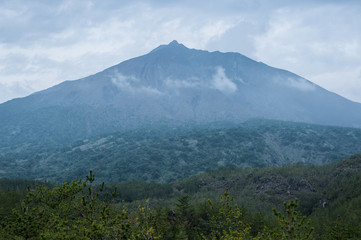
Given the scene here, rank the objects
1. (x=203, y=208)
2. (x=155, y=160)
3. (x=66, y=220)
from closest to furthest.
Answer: (x=66, y=220) < (x=203, y=208) < (x=155, y=160)

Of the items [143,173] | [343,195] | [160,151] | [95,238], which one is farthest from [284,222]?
[160,151]

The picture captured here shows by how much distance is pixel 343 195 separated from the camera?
67375mm

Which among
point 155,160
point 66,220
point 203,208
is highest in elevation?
point 66,220

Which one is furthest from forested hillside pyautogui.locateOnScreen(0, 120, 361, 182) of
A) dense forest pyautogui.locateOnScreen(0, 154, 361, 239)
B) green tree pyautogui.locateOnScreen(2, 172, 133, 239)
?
green tree pyautogui.locateOnScreen(2, 172, 133, 239)

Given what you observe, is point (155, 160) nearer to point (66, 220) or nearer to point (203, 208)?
point (203, 208)

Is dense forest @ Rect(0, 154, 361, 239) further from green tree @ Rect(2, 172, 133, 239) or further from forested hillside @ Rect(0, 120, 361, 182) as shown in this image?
forested hillside @ Rect(0, 120, 361, 182)

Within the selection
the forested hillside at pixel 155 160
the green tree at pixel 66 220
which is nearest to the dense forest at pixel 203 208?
the green tree at pixel 66 220

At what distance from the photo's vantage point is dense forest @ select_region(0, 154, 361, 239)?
1355cm

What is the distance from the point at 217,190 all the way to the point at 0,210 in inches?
2293

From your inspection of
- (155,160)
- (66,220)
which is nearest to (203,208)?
(66,220)

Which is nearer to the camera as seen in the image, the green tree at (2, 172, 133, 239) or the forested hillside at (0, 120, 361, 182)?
the green tree at (2, 172, 133, 239)

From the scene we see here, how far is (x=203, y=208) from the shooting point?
54719 millimetres

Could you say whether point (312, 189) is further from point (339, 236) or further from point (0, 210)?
point (0, 210)

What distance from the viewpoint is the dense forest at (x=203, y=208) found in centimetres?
1355
